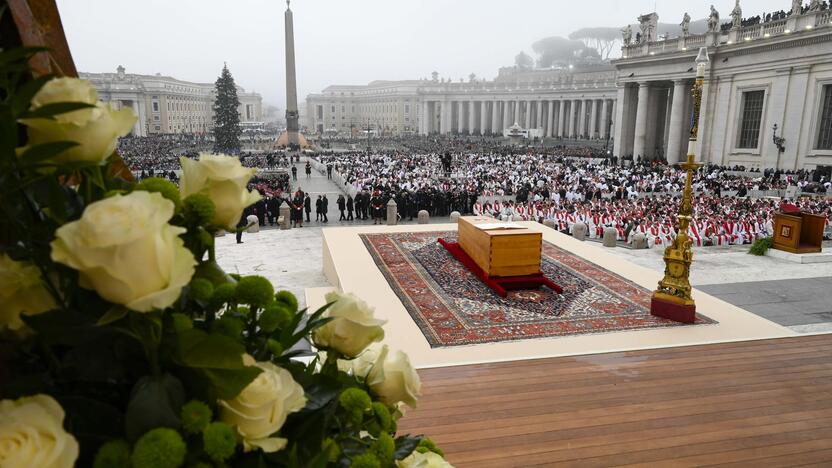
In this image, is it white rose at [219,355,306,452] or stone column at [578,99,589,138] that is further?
stone column at [578,99,589,138]

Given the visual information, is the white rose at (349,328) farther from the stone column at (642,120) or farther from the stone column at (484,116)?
the stone column at (484,116)

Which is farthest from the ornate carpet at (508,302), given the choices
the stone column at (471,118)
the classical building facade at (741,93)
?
the stone column at (471,118)

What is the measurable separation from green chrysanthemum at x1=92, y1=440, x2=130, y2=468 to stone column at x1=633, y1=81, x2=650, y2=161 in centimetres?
4939

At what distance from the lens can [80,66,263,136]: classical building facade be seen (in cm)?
9996

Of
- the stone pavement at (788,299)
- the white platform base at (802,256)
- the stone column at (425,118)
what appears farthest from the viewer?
the stone column at (425,118)

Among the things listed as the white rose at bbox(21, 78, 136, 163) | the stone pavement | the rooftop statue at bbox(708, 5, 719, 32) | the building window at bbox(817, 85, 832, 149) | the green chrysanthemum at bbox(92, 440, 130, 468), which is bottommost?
the stone pavement

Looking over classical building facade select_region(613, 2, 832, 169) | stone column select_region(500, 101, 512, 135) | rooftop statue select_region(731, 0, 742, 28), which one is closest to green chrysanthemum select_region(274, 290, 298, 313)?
classical building facade select_region(613, 2, 832, 169)

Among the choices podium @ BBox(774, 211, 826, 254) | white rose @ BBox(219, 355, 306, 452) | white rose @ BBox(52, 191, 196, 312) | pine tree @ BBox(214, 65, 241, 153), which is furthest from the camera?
pine tree @ BBox(214, 65, 241, 153)

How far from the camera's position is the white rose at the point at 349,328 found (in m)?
1.22

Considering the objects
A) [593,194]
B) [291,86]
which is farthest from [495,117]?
[593,194]

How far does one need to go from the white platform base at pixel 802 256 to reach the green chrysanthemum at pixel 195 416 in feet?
48.7

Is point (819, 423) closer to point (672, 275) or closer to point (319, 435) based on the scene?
point (672, 275)

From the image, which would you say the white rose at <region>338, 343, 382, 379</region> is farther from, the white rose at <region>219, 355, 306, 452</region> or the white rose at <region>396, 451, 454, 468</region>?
the white rose at <region>219, 355, 306, 452</region>

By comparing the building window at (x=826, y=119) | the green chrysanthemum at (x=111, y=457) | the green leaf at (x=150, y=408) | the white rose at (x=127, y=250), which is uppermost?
the building window at (x=826, y=119)
